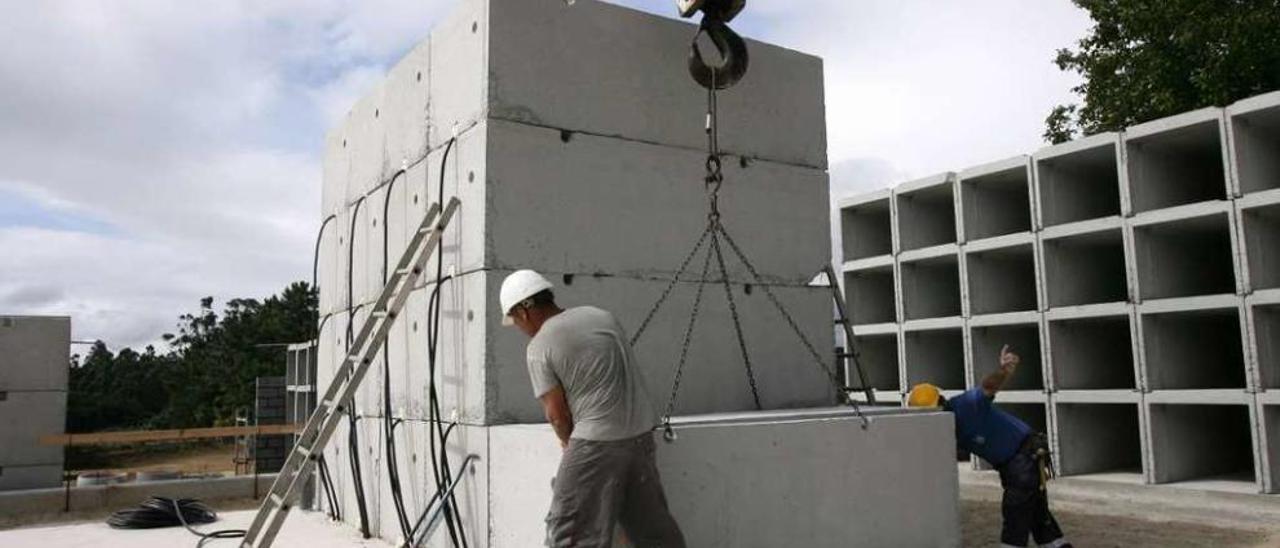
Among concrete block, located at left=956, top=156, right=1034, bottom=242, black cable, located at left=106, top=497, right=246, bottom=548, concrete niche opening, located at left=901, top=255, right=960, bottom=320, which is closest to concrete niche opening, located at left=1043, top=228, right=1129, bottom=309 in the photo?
concrete block, located at left=956, top=156, right=1034, bottom=242

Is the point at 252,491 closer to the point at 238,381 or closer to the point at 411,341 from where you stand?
the point at 411,341

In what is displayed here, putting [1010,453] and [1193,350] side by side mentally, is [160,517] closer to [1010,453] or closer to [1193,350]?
[1010,453]

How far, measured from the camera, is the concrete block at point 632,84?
5020 millimetres

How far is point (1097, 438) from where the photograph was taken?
8297 millimetres

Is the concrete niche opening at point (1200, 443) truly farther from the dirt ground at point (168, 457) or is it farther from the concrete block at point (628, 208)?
the dirt ground at point (168, 457)

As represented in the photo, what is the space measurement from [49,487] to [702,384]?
955 centimetres

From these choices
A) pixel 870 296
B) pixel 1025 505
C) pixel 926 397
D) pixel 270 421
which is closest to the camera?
pixel 1025 505

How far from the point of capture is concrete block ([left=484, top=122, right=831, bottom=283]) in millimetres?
4883

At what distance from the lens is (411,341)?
5.64 metres

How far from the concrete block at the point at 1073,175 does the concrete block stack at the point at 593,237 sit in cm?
314

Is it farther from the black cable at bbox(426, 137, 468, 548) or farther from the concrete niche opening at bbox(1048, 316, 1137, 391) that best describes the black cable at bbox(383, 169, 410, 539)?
the concrete niche opening at bbox(1048, 316, 1137, 391)

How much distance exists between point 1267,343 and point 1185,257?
135 centimetres

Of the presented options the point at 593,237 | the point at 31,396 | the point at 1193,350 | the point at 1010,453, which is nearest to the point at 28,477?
the point at 31,396

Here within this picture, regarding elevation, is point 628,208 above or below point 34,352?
above
